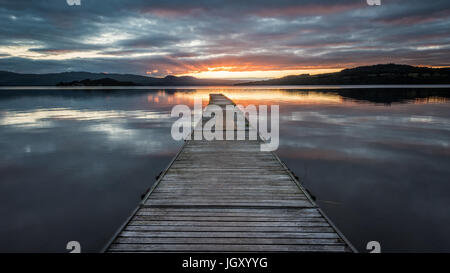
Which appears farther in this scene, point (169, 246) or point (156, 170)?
point (156, 170)

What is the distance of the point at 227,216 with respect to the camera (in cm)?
445

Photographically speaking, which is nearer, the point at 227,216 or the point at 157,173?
the point at 227,216

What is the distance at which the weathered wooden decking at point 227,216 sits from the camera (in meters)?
3.70

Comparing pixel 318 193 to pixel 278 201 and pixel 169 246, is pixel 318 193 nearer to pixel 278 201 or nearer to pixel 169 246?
pixel 278 201

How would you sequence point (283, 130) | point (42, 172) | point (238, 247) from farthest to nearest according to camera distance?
point (283, 130) → point (42, 172) → point (238, 247)

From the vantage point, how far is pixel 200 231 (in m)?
4.00

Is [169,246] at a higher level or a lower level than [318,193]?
higher

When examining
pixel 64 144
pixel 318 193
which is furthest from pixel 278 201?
pixel 64 144

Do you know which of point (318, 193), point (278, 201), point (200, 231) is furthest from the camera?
point (318, 193)

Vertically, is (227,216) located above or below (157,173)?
above

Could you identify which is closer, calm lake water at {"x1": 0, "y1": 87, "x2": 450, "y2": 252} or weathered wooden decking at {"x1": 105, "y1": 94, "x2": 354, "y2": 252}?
weathered wooden decking at {"x1": 105, "y1": 94, "x2": 354, "y2": 252}

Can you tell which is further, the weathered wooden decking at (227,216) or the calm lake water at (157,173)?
the calm lake water at (157,173)

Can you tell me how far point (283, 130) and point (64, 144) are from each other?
1306 centimetres

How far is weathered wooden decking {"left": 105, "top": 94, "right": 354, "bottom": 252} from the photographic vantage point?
3699mm
